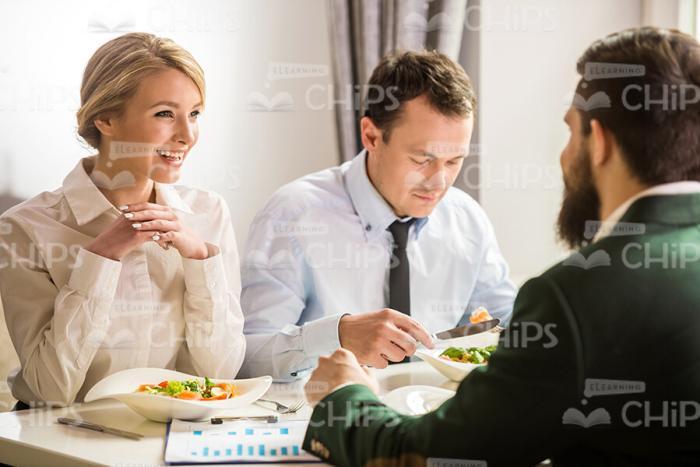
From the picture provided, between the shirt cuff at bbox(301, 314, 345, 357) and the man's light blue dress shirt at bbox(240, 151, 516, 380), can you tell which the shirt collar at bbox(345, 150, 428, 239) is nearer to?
the man's light blue dress shirt at bbox(240, 151, 516, 380)

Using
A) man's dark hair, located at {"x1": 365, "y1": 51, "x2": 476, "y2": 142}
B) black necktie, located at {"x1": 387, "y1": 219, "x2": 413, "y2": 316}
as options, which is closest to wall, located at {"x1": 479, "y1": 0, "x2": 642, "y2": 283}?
man's dark hair, located at {"x1": 365, "y1": 51, "x2": 476, "y2": 142}

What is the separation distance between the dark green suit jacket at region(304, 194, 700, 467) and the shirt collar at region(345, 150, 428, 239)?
1.25 meters

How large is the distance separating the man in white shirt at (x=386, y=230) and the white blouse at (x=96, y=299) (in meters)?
0.23

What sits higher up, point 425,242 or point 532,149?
point 532,149

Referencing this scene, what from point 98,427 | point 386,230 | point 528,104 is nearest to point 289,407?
point 98,427

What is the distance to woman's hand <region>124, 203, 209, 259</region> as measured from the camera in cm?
186

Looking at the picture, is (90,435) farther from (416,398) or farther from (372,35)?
(372,35)

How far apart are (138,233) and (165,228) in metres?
0.06

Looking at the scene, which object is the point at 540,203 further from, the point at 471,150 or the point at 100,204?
the point at 100,204

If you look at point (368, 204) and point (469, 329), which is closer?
point (469, 329)

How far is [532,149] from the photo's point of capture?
3322mm

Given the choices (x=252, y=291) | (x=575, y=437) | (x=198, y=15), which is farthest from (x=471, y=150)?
(x=575, y=437)

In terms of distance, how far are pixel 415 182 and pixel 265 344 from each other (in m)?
0.63

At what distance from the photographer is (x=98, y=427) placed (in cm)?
162
